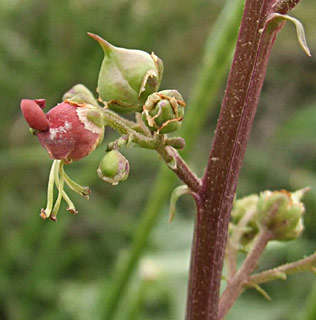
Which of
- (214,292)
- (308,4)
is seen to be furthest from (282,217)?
(308,4)

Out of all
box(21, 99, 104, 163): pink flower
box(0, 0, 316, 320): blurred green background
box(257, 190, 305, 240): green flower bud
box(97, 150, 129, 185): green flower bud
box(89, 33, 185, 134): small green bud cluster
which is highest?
box(89, 33, 185, 134): small green bud cluster

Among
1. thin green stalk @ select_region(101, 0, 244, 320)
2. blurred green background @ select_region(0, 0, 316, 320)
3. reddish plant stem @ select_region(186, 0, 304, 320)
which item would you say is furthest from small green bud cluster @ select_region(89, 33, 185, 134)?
blurred green background @ select_region(0, 0, 316, 320)

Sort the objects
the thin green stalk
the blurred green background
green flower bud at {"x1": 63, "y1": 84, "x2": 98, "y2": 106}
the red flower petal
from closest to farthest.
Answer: the red flower petal
green flower bud at {"x1": 63, "y1": 84, "x2": 98, "y2": 106}
the thin green stalk
the blurred green background

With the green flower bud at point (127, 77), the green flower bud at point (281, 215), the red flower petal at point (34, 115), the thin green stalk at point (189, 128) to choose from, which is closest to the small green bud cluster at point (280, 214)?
the green flower bud at point (281, 215)

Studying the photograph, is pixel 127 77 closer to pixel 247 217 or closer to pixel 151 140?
pixel 151 140

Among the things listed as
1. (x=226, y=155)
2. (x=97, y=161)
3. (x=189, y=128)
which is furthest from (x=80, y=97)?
(x=97, y=161)

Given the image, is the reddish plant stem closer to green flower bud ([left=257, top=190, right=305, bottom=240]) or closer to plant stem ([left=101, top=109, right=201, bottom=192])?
plant stem ([left=101, top=109, right=201, bottom=192])

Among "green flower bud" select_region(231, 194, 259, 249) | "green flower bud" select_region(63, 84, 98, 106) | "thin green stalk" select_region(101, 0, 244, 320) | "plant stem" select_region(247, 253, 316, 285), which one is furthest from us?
"thin green stalk" select_region(101, 0, 244, 320)
